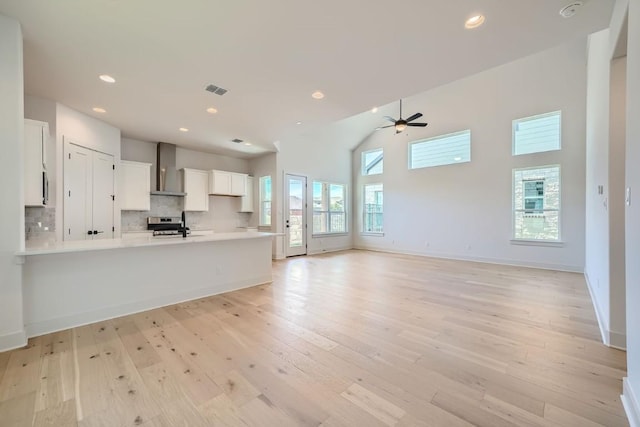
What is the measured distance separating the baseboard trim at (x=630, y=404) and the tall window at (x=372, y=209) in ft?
22.9

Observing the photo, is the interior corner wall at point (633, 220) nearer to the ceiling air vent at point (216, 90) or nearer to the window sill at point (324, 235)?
the ceiling air vent at point (216, 90)

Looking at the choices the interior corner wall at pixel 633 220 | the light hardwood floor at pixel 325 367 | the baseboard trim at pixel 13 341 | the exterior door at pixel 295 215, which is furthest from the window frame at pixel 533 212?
the baseboard trim at pixel 13 341

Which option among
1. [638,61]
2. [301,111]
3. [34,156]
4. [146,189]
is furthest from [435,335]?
[146,189]

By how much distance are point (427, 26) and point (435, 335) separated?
2.90 metres

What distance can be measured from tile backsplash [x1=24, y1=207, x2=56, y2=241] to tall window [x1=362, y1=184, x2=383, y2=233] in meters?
7.60

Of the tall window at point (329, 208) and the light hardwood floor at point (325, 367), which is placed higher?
the tall window at point (329, 208)

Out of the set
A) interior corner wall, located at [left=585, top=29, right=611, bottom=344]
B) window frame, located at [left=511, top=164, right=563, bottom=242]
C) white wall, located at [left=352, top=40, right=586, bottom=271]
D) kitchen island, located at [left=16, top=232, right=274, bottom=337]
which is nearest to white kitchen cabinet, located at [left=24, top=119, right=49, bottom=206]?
kitchen island, located at [left=16, top=232, right=274, bottom=337]

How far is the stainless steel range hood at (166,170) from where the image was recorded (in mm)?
6020

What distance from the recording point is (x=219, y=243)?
13.1ft

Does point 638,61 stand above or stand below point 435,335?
above

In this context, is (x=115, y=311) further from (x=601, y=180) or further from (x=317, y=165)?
(x=317, y=165)

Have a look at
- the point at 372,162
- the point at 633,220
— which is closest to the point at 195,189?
the point at 372,162

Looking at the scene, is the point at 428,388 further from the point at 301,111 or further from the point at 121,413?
the point at 301,111

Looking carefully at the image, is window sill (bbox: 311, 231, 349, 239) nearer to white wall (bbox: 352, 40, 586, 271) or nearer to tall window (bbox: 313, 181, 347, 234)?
tall window (bbox: 313, 181, 347, 234)
